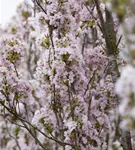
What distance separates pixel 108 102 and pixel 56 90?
696mm

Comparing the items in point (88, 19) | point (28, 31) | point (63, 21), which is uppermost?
point (28, 31)

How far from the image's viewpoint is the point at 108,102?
13.5 feet

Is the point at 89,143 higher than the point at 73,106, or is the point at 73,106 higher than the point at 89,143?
the point at 73,106

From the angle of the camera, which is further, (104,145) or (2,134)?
(2,134)

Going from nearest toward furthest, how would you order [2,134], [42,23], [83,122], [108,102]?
1. [83,122]
2. [42,23]
3. [108,102]
4. [2,134]

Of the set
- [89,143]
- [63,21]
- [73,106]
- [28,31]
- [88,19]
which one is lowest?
[89,143]

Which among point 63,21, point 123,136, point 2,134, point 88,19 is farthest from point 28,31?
point 123,136

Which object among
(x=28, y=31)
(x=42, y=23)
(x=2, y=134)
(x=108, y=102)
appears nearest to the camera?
(x=42, y=23)

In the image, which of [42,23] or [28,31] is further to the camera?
[28,31]

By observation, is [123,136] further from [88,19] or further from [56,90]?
[88,19]

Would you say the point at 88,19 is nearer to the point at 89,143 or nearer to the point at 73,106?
the point at 73,106

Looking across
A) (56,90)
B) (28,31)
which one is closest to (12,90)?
(56,90)

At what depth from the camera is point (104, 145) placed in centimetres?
384

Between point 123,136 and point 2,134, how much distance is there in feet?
14.8
